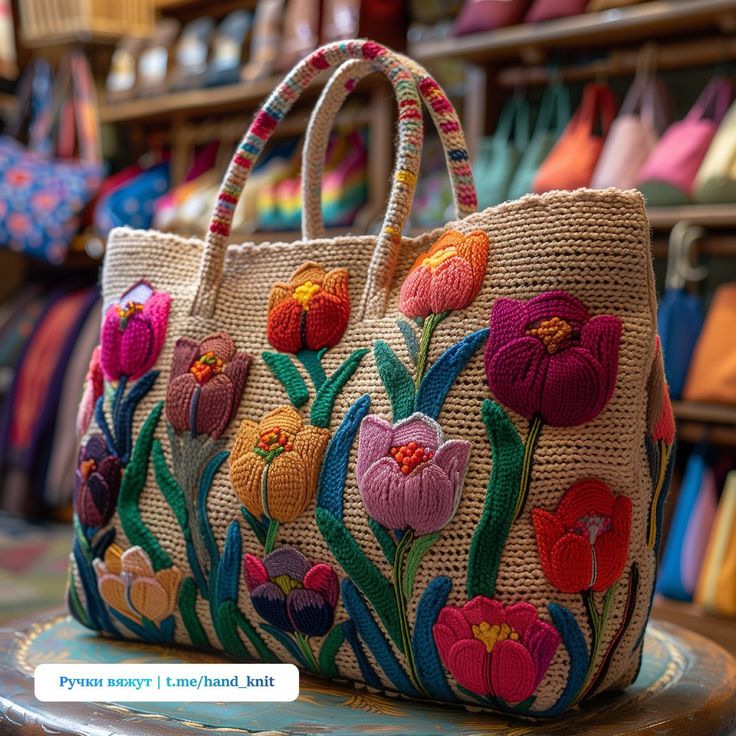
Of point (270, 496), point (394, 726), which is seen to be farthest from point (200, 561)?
point (394, 726)

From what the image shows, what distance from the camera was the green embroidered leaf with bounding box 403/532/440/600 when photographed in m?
0.59

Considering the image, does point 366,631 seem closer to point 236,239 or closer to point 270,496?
point 270,496

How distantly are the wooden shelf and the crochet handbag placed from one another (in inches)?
47.0

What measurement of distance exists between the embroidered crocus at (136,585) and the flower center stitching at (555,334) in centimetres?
31

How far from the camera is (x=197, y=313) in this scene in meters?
0.73

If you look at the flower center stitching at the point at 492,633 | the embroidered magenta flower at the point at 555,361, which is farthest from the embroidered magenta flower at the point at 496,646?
the embroidered magenta flower at the point at 555,361

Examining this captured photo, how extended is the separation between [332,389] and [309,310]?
2.4 inches

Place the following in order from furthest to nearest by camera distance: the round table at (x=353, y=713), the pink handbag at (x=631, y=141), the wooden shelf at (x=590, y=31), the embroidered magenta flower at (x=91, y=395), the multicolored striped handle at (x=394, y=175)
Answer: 1. the pink handbag at (x=631, y=141)
2. the wooden shelf at (x=590, y=31)
3. the embroidered magenta flower at (x=91, y=395)
4. the multicolored striped handle at (x=394, y=175)
5. the round table at (x=353, y=713)

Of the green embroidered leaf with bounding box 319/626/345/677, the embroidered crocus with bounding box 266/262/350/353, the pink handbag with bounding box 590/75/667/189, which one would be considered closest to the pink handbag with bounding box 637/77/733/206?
the pink handbag with bounding box 590/75/667/189

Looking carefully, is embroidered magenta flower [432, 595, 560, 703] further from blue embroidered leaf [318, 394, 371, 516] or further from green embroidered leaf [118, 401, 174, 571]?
green embroidered leaf [118, 401, 174, 571]

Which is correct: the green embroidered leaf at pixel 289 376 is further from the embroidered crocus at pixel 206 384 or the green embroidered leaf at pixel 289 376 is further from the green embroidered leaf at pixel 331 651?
the green embroidered leaf at pixel 331 651

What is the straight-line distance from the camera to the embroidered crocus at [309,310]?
2.17ft

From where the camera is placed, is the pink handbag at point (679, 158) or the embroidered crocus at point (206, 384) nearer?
the embroidered crocus at point (206, 384)

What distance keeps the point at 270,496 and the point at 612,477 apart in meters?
0.21
